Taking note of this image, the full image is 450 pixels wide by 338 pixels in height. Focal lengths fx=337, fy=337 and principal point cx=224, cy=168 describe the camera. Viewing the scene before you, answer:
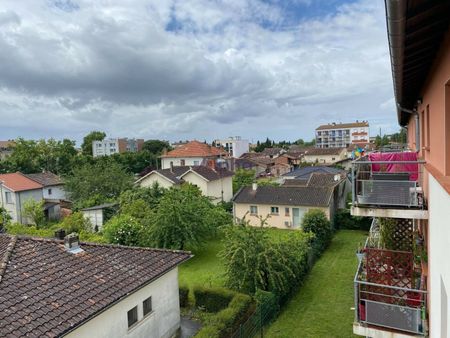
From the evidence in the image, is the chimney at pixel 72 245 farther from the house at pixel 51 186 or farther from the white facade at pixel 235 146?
the white facade at pixel 235 146

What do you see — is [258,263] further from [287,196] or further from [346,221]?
[346,221]

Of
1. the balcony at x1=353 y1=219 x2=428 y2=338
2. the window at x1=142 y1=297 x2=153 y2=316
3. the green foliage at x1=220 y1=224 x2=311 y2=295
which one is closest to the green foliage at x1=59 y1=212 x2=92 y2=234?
the green foliage at x1=220 y1=224 x2=311 y2=295

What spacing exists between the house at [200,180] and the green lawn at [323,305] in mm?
20604

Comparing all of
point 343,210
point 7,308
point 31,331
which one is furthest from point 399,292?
point 343,210

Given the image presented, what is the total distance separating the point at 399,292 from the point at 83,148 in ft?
335

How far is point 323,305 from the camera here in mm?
15227

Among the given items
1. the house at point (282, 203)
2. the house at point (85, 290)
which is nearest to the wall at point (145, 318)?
the house at point (85, 290)

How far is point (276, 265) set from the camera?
15.6 metres

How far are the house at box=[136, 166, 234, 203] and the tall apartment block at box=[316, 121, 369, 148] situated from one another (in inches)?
3633

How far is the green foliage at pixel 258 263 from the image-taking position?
15.2 meters

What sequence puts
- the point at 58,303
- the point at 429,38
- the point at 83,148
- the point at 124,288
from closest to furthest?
the point at 429,38 → the point at 58,303 → the point at 124,288 → the point at 83,148

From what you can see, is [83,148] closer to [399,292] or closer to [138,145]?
[138,145]

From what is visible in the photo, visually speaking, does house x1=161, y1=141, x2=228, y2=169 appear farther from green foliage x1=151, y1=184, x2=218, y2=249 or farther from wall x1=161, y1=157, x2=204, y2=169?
green foliage x1=151, y1=184, x2=218, y2=249

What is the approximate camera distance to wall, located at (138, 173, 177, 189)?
39972 mm
